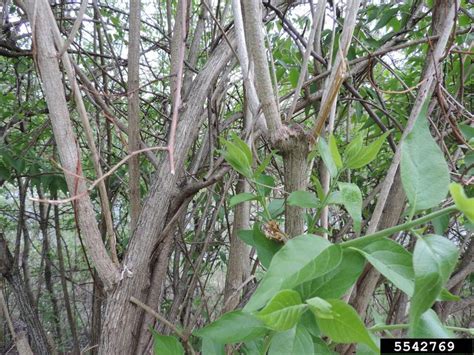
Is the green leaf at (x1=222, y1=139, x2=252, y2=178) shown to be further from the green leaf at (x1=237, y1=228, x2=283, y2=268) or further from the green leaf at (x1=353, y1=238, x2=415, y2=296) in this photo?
the green leaf at (x1=353, y1=238, x2=415, y2=296)

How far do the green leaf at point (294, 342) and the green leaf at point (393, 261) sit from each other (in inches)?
3.0

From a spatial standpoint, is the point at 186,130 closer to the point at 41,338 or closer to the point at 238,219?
the point at 238,219

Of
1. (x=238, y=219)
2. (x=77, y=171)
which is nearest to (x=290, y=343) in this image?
(x=77, y=171)

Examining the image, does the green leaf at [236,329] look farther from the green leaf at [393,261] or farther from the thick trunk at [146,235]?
the thick trunk at [146,235]

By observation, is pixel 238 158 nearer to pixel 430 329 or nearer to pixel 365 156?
pixel 365 156

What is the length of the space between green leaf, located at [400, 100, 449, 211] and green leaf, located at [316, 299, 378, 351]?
0.09m

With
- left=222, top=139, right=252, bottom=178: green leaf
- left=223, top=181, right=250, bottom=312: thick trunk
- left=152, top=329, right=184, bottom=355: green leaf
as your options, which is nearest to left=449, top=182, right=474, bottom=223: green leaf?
left=222, top=139, right=252, bottom=178: green leaf

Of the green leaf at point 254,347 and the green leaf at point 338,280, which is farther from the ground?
the green leaf at point 338,280

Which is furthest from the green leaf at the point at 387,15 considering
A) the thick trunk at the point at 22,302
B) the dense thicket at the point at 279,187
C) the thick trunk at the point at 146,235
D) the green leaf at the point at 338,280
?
the thick trunk at the point at 22,302

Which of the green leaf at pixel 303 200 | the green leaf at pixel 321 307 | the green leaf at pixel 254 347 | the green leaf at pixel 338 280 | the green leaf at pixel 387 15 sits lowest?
the green leaf at pixel 254 347

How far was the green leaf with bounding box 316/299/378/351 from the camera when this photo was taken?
283 millimetres

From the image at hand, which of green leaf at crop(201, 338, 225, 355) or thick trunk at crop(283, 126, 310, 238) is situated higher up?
thick trunk at crop(283, 126, 310, 238)

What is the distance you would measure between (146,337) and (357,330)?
506 mm

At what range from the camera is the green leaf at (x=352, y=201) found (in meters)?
0.34
